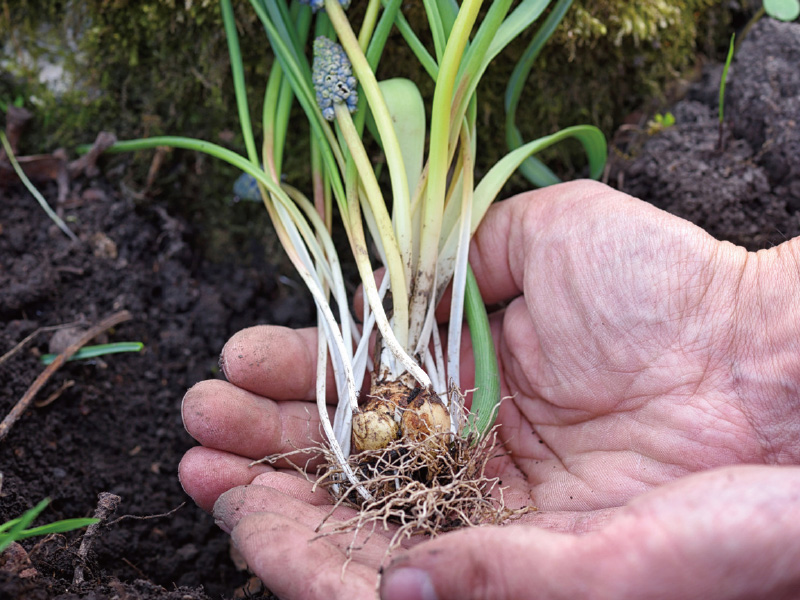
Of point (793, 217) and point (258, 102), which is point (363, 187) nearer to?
point (258, 102)

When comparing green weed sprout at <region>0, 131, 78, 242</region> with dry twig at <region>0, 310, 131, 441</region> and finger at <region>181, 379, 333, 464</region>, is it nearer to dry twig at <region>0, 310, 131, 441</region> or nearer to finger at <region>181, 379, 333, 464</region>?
dry twig at <region>0, 310, 131, 441</region>

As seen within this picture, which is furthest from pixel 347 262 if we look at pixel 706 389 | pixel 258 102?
pixel 706 389

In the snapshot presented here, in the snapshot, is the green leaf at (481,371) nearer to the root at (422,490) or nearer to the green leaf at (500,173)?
the root at (422,490)

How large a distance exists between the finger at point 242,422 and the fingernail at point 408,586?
469 millimetres

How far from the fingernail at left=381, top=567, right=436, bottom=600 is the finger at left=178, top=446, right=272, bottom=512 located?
0.53 m

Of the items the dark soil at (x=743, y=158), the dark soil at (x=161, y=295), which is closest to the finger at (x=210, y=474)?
the dark soil at (x=161, y=295)

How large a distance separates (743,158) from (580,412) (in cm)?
95

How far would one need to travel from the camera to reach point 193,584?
142 cm

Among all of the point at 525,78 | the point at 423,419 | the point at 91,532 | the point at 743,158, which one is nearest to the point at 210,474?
the point at 91,532

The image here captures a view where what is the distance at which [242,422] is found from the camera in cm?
128

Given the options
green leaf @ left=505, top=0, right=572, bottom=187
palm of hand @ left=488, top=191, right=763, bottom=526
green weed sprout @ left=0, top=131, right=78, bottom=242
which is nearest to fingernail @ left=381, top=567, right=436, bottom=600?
palm of hand @ left=488, top=191, right=763, bottom=526

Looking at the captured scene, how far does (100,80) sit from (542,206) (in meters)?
1.44

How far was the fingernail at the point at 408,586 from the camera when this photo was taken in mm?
836

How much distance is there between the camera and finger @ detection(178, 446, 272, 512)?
1.25 metres
